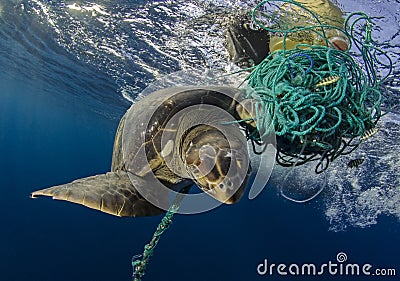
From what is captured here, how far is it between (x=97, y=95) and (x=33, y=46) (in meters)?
6.61

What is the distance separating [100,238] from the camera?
104 ft

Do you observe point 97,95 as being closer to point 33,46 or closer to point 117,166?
point 33,46

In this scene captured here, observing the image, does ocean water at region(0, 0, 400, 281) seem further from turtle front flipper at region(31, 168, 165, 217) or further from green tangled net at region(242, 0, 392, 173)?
turtle front flipper at region(31, 168, 165, 217)

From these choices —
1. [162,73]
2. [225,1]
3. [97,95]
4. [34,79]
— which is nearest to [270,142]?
[225,1]

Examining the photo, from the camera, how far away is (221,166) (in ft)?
8.11

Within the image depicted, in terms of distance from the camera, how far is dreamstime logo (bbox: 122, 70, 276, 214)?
259 cm

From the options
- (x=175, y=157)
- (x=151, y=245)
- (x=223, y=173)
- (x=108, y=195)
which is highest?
(x=175, y=157)

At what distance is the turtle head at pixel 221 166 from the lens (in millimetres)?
2430

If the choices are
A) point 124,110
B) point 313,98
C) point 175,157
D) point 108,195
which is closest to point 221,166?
point 313,98

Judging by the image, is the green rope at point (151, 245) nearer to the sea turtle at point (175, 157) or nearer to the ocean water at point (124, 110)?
the sea turtle at point (175, 157)

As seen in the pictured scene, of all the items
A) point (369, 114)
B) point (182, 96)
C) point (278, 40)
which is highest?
point (278, 40)

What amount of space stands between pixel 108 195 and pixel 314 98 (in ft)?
7.19
